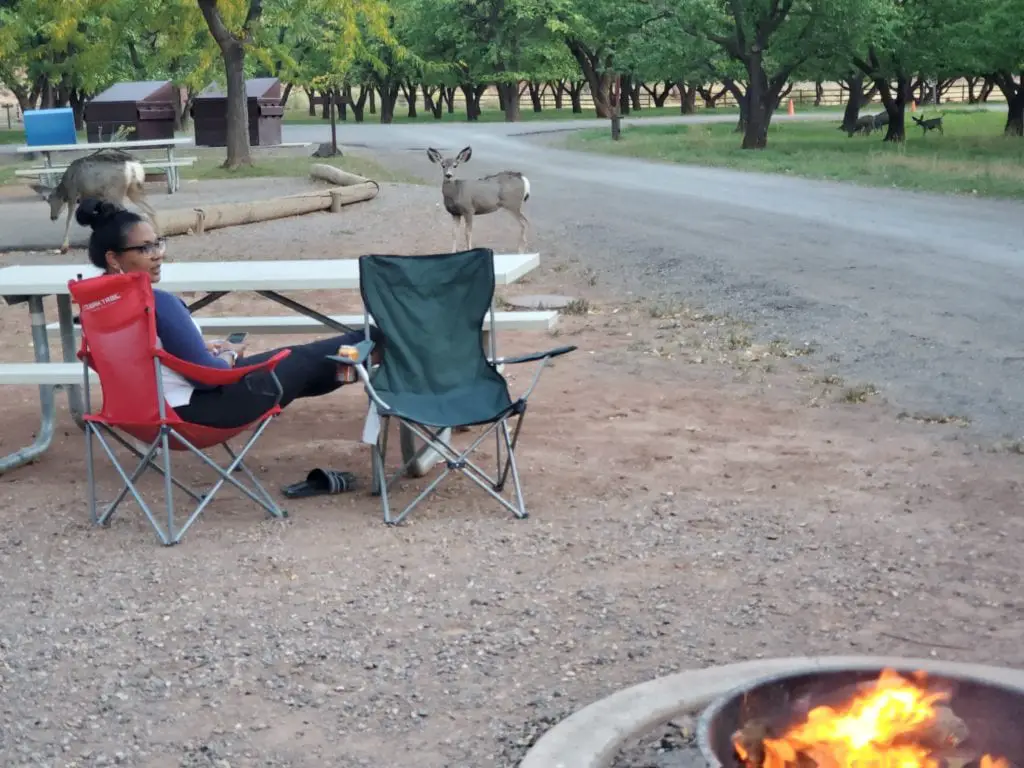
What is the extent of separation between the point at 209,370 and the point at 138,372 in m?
0.27

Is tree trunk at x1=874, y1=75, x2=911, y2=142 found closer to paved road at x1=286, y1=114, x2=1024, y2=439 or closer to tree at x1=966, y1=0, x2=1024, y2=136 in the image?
tree at x1=966, y1=0, x2=1024, y2=136

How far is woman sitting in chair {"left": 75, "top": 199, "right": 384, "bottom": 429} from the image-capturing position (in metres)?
5.44

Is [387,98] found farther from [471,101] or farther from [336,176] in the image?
[336,176]

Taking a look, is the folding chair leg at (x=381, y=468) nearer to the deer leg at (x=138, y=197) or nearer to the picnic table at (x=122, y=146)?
the deer leg at (x=138, y=197)

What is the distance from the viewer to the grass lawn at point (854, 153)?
69.1 feet

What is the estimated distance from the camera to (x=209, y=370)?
5.32 metres

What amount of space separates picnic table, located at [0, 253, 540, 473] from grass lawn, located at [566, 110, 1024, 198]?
1372cm

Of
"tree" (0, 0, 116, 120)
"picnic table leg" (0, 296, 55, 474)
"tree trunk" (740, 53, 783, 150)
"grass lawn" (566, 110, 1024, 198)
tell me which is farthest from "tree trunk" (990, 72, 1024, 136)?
"picnic table leg" (0, 296, 55, 474)

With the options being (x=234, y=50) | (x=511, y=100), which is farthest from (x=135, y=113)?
(x=511, y=100)

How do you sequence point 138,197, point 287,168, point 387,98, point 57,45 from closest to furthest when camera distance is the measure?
1. point 138,197
2. point 287,168
3. point 57,45
4. point 387,98

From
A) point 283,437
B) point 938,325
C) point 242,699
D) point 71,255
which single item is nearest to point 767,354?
point 938,325

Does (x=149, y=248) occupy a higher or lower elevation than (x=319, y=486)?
higher

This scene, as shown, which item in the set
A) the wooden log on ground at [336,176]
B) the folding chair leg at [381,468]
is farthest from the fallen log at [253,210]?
the folding chair leg at [381,468]

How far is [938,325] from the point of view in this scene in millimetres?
9562
